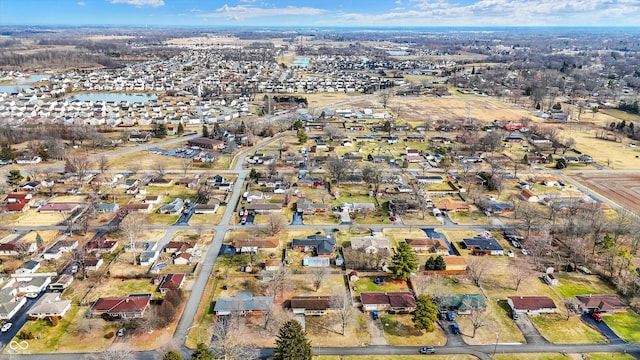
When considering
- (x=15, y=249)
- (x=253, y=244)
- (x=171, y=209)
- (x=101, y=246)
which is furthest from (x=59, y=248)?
(x=253, y=244)

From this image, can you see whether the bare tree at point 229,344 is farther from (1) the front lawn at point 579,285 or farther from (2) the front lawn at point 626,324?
(2) the front lawn at point 626,324

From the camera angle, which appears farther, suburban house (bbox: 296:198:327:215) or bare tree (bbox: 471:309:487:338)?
suburban house (bbox: 296:198:327:215)

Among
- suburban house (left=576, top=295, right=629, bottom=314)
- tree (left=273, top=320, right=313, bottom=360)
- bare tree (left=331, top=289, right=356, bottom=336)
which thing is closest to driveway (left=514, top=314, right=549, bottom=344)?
suburban house (left=576, top=295, right=629, bottom=314)

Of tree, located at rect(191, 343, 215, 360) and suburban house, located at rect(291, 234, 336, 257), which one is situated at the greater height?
tree, located at rect(191, 343, 215, 360)

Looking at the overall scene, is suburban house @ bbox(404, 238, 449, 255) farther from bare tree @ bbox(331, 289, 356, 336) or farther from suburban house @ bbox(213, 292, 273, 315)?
suburban house @ bbox(213, 292, 273, 315)

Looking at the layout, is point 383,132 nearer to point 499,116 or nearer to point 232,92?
point 499,116
